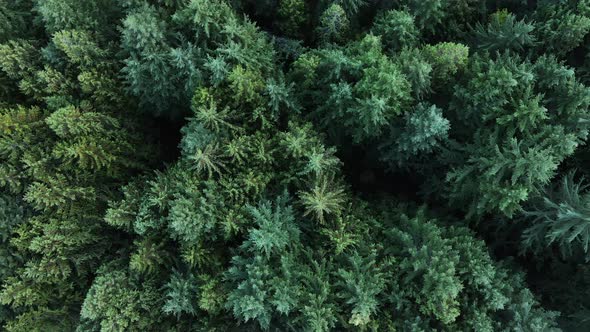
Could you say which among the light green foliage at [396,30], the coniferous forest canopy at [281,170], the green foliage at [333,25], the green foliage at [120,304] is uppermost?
the light green foliage at [396,30]

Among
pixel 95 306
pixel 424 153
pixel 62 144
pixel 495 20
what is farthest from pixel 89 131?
pixel 495 20

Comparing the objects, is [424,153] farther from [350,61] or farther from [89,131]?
[89,131]

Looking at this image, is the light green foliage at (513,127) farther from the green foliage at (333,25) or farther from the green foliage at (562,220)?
the green foliage at (333,25)

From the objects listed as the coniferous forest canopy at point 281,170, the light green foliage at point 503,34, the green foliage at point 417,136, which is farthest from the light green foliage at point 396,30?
the green foliage at point 417,136

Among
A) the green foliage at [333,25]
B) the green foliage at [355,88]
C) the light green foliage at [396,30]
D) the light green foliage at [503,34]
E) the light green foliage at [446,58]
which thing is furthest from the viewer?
the green foliage at [333,25]

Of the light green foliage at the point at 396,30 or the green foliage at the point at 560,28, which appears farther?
the light green foliage at the point at 396,30

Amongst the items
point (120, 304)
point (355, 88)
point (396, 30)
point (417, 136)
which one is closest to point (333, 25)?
point (396, 30)

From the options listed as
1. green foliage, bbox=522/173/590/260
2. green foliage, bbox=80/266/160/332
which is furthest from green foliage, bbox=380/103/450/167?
green foliage, bbox=80/266/160/332
